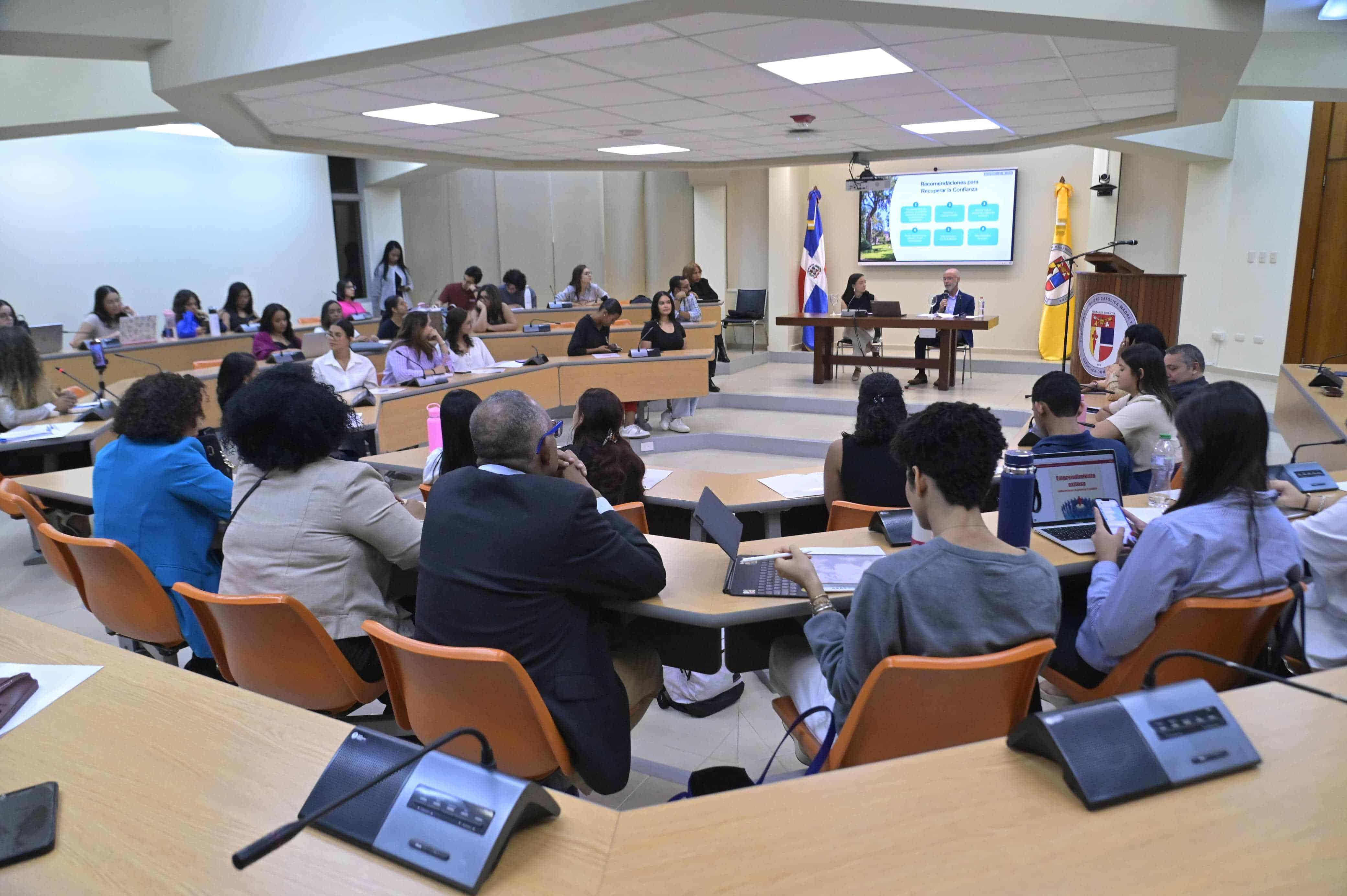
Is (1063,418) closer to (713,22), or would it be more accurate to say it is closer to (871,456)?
(871,456)

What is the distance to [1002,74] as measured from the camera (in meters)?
4.92

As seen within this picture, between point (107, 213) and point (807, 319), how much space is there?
7.80 meters

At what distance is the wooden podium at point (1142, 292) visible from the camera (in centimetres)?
757

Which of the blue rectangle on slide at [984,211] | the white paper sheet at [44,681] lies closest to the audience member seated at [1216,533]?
the white paper sheet at [44,681]

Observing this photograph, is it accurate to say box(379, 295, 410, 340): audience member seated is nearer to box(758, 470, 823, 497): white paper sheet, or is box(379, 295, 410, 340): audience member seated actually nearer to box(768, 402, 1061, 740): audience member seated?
box(758, 470, 823, 497): white paper sheet

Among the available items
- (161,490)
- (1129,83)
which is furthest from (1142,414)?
(161,490)

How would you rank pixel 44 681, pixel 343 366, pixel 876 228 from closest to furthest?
pixel 44 681, pixel 343 366, pixel 876 228

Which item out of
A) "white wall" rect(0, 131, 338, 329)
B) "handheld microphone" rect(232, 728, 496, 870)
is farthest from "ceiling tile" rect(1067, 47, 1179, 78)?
"white wall" rect(0, 131, 338, 329)

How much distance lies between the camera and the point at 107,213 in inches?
359

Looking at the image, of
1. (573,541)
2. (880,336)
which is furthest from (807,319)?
(573,541)

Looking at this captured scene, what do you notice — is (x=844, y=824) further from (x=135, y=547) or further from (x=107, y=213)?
(x=107, y=213)

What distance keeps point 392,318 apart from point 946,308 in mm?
5990

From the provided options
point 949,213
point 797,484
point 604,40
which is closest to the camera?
point 797,484

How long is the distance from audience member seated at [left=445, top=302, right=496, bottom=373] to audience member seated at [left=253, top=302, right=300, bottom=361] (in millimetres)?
1570
